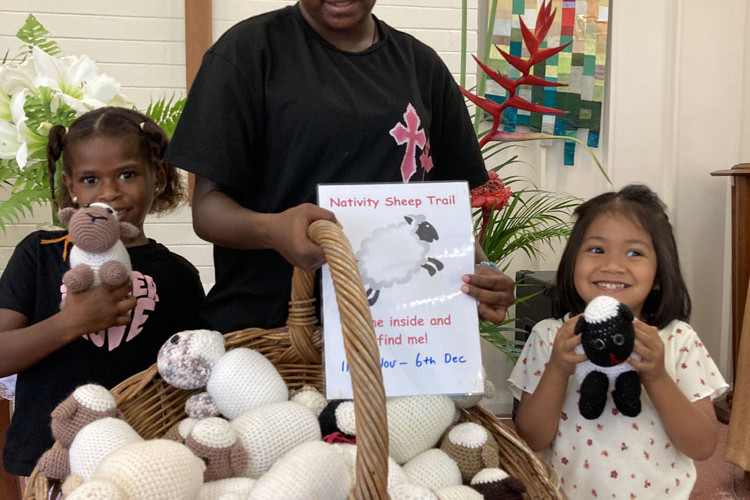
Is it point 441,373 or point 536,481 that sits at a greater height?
point 441,373

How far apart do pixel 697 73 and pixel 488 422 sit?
8.82ft

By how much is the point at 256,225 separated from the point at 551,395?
49 centimetres

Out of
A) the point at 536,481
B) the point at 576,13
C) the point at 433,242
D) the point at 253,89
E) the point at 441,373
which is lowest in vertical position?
the point at 536,481

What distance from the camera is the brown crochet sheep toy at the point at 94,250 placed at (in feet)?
3.07

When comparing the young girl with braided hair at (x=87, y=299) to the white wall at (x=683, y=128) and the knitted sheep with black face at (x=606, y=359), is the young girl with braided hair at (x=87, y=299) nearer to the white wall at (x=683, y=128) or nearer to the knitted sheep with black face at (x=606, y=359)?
the knitted sheep with black face at (x=606, y=359)

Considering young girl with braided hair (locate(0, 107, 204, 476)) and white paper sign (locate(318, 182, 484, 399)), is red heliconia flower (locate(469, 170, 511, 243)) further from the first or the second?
white paper sign (locate(318, 182, 484, 399))

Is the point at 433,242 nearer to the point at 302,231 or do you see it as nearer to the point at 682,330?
the point at 302,231

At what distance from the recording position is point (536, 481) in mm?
874

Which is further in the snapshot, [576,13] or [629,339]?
[576,13]

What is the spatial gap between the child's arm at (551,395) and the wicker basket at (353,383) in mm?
107

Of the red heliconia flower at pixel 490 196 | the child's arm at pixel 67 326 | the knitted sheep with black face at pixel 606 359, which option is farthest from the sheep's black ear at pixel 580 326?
the red heliconia flower at pixel 490 196

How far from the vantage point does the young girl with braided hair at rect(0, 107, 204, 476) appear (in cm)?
99

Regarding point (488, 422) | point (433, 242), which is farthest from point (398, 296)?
point (488, 422)

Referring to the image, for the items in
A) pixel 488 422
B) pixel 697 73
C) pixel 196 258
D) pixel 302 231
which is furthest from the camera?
pixel 697 73
